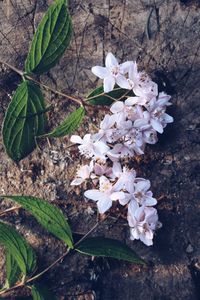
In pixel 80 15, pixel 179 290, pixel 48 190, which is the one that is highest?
pixel 80 15

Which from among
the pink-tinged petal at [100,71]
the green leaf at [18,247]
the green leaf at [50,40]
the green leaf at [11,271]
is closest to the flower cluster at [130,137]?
the pink-tinged petal at [100,71]

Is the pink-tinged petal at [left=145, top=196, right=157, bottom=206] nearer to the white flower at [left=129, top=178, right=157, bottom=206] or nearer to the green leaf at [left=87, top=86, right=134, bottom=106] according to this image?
the white flower at [left=129, top=178, right=157, bottom=206]

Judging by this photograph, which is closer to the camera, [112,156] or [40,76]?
[112,156]

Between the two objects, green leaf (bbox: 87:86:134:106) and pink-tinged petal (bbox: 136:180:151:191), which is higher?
green leaf (bbox: 87:86:134:106)

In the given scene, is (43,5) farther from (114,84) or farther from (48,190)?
(48,190)

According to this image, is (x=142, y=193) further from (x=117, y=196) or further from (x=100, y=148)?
(x=100, y=148)

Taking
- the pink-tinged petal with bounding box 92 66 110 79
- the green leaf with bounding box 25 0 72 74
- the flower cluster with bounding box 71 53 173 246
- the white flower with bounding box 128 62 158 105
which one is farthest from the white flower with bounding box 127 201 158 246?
the green leaf with bounding box 25 0 72 74

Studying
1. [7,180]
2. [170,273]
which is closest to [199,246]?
[170,273]
